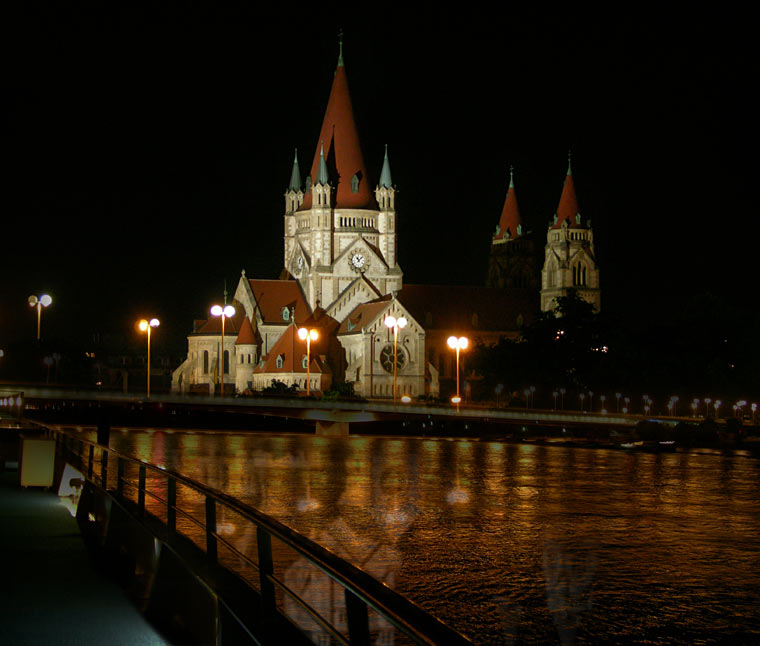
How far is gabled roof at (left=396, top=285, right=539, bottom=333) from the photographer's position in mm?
111188

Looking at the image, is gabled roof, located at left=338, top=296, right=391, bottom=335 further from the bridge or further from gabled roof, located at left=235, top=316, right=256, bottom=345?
the bridge

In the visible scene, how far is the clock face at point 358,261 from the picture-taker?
10544 centimetres

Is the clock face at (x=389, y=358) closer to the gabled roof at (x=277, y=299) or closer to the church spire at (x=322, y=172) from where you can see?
the gabled roof at (x=277, y=299)

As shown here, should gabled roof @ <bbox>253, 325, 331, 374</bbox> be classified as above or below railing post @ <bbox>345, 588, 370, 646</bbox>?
above

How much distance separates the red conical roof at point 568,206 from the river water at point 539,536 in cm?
8672

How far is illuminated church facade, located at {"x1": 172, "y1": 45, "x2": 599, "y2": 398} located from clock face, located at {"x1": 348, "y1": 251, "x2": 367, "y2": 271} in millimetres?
93

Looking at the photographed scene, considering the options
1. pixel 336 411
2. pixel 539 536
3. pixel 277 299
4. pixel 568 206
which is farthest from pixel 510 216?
pixel 539 536

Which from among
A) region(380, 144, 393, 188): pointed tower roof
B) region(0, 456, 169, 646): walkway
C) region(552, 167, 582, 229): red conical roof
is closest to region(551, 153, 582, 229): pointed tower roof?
region(552, 167, 582, 229): red conical roof

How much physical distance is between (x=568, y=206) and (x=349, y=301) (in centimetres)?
2931

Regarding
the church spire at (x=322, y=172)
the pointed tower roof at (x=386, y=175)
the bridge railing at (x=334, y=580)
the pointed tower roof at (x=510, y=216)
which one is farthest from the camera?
the pointed tower roof at (x=510, y=216)

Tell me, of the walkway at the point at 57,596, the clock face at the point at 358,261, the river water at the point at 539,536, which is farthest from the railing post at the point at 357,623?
the clock face at the point at 358,261

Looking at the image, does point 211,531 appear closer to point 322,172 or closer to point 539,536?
point 539,536

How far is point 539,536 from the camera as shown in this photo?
15.6 metres

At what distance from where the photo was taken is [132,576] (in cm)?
989
